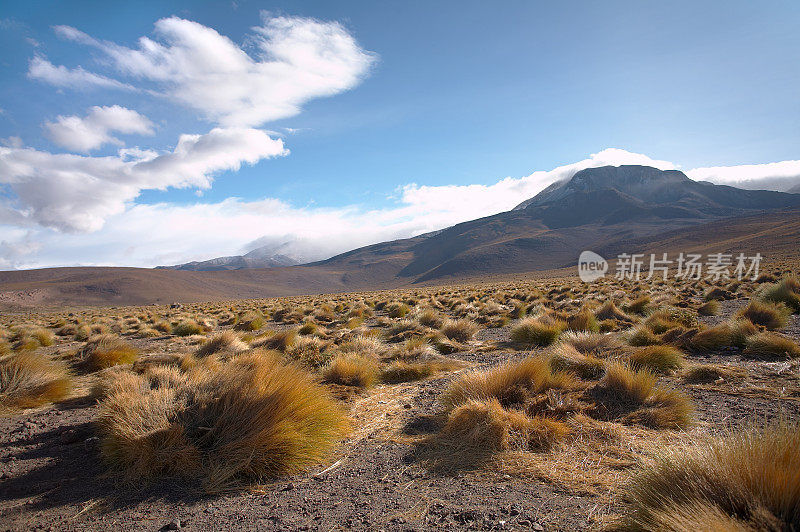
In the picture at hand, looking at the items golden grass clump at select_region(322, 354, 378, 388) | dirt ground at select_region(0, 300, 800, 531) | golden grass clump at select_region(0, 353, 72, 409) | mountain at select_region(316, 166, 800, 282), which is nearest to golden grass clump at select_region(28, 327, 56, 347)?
golden grass clump at select_region(0, 353, 72, 409)

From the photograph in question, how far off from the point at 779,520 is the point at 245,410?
3637 millimetres

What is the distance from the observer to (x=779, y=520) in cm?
157

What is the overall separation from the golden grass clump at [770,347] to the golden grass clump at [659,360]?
168cm

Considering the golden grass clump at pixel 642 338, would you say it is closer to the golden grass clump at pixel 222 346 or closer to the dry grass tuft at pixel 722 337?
the dry grass tuft at pixel 722 337

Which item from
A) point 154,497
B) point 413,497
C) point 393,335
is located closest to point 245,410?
point 154,497

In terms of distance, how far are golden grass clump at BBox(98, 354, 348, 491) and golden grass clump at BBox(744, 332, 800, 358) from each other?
6743mm

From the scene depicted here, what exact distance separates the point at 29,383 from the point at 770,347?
1134cm

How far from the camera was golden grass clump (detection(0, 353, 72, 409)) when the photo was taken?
5109 mm

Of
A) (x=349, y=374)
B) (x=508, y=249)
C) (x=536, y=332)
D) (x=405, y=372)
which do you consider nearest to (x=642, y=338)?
(x=536, y=332)

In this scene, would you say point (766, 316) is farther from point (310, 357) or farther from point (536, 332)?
point (310, 357)

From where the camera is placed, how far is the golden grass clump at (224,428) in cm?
312

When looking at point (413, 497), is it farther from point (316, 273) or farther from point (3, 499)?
point (316, 273)

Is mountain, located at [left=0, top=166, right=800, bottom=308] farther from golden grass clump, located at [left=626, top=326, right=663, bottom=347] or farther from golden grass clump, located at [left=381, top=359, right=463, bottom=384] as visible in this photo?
golden grass clump, located at [left=381, top=359, right=463, bottom=384]

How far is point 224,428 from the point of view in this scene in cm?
338
